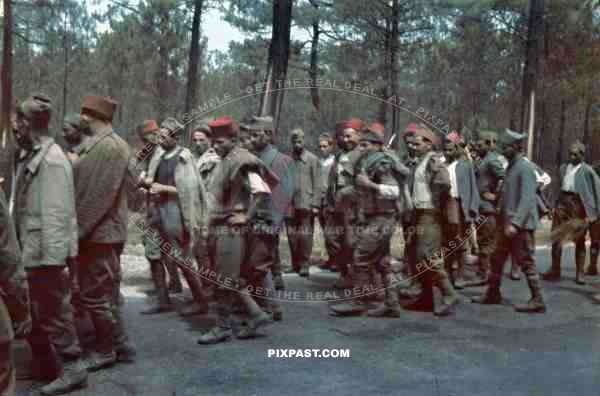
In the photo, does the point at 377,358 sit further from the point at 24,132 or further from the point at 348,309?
the point at 24,132

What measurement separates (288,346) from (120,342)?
1.43 meters

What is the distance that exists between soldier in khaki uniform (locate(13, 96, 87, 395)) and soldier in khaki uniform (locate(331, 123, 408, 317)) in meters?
3.09

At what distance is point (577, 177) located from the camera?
8562 mm

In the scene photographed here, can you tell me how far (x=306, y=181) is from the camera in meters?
8.65

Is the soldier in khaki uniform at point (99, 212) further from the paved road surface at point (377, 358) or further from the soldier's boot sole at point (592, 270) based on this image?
the soldier's boot sole at point (592, 270)

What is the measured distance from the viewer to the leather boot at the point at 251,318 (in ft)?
18.1

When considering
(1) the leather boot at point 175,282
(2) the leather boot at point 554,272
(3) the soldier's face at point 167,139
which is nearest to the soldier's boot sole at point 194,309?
(1) the leather boot at point 175,282

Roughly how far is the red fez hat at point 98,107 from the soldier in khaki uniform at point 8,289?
6.34ft

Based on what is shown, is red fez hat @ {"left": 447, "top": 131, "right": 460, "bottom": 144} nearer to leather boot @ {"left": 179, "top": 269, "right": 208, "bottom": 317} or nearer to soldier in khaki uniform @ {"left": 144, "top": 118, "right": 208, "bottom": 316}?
soldier in khaki uniform @ {"left": 144, "top": 118, "right": 208, "bottom": 316}

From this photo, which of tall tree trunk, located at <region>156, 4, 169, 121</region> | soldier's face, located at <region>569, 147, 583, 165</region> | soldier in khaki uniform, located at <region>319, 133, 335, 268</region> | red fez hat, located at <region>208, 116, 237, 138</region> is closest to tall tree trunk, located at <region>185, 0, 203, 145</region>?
tall tree trunk, located at <region>156, 4, 169, 121</region>

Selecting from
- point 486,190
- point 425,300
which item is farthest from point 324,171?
point 425,300

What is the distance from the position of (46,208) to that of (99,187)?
453 mm

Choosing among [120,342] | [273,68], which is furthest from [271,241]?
[273,68]

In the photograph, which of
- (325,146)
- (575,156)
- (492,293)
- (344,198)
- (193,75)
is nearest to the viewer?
(492,293)
